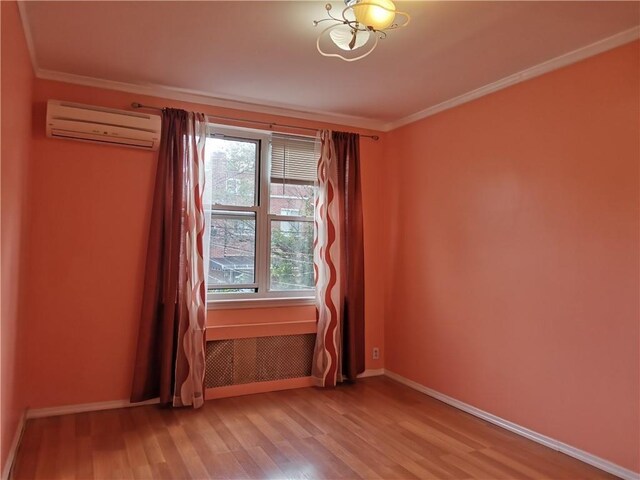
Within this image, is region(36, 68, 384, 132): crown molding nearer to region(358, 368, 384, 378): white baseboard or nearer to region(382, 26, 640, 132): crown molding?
region(382, 26, 640, 132): crown molding

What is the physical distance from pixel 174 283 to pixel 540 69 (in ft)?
9.62

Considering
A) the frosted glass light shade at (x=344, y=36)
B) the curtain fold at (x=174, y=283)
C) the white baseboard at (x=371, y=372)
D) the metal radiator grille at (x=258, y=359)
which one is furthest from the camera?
the white baseboard at (x=371, y=372)

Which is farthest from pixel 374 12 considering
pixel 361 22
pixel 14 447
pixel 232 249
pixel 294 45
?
pixel 14 447

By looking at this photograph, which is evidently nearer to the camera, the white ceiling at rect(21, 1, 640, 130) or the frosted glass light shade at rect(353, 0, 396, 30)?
the frosted glass light shade at rect(353, 0, 396, 30)

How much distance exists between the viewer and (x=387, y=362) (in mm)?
4484

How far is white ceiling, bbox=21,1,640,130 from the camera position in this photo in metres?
2.37

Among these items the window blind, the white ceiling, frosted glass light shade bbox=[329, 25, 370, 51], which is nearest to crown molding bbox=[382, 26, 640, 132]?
the white ceiling

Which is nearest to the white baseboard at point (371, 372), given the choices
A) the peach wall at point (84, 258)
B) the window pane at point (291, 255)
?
the window pane at point (291, 255)

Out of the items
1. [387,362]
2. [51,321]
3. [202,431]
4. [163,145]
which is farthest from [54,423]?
[387,362]

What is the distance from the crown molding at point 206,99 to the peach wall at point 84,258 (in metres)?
0.05

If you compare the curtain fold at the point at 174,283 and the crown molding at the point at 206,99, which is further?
the curtain fold at the point at 174,283

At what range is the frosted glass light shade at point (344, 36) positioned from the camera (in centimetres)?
233

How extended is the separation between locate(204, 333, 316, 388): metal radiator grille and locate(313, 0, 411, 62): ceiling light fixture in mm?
2429

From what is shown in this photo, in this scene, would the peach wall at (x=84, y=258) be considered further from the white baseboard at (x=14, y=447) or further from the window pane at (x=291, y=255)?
the window pane at (x=291, y=255)
